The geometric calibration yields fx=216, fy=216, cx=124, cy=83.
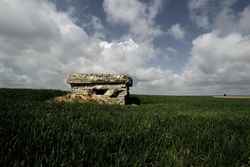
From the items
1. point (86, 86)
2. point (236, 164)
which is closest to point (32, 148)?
point (236, 164)

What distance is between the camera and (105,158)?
8.98 feet

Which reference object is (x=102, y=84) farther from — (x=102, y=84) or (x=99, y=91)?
(x=99, y=91)

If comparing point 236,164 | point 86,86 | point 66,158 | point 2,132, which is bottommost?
point 236,164

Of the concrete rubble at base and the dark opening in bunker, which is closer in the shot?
the concrete rubble at base

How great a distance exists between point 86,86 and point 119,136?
13426 millimetres

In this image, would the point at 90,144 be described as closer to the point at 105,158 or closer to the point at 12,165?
the point at 105,158

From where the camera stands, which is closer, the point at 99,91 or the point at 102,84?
the point at 102,84

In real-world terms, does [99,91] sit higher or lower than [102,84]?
lower

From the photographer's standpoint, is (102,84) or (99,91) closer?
(102,84)

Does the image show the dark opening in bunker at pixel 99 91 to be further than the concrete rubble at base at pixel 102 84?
Yes

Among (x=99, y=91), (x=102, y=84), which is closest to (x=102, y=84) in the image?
(x=102, y=84)

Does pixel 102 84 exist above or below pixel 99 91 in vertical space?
above

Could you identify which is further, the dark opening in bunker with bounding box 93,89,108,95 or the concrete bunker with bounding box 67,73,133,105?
the dark opening in bunker with bounding box 93,89,108,95

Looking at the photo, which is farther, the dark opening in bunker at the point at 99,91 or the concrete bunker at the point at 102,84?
the dark opening in bunker at the point at 99,91
